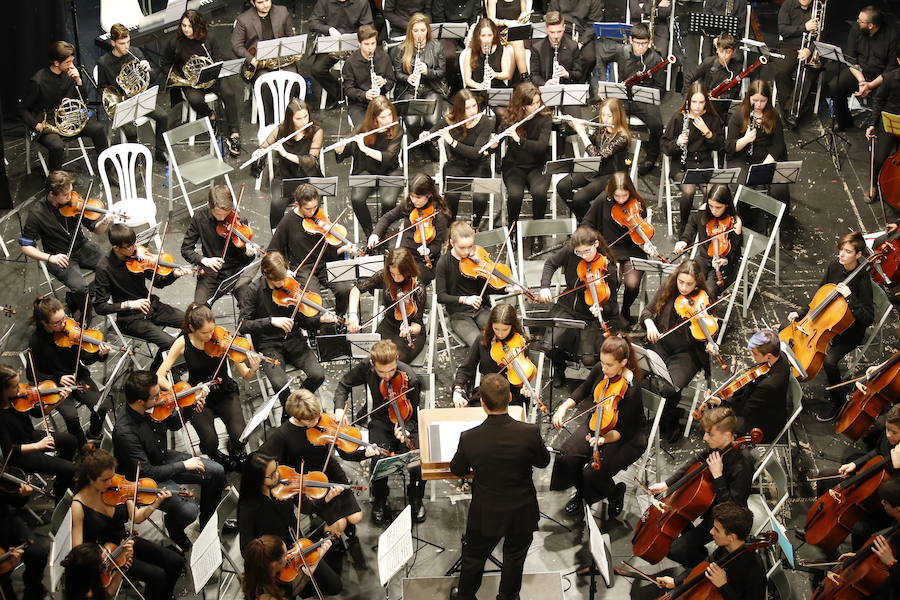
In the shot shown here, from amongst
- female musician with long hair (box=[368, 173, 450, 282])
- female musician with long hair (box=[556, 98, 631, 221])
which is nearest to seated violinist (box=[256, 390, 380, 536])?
female musician with long hair (box=[368, 173, 450, 282])

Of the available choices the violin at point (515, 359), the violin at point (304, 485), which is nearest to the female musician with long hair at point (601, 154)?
the violin at point (515, 359)

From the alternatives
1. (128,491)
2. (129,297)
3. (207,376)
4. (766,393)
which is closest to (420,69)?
(129,297)

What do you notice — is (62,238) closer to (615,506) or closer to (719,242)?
(615,506)

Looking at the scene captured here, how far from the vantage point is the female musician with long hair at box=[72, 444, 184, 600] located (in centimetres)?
566

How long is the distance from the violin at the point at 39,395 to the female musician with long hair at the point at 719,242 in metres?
4.33

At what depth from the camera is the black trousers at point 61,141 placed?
913 centimetres

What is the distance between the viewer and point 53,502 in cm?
684

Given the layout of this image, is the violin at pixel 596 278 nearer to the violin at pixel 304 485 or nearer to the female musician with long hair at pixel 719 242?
the female musician with long hair at pixel 719 242

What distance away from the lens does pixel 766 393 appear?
6531mm

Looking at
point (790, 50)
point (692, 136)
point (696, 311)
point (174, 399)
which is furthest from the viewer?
point (790, 50)

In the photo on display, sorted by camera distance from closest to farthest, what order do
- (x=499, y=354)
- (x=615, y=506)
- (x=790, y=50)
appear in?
(x=615, y=506) < (x=499, y=354) < (x=790, y=50)

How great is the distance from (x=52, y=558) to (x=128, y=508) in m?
0.64

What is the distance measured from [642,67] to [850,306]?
364 cm

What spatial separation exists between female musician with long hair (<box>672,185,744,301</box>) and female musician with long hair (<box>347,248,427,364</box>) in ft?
6.50
